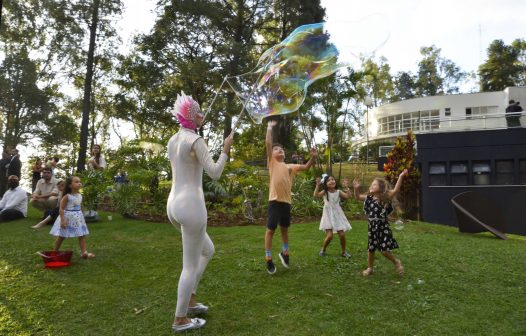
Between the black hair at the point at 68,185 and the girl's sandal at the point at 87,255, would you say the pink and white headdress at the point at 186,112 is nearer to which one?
the black hair at the point at 68,185

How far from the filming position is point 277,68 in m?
6.80

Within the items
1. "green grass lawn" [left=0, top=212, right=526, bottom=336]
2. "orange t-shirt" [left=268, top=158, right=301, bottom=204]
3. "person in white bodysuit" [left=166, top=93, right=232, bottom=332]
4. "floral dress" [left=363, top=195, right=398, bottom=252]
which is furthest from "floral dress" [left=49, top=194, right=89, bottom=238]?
"floral dress" [left=363, top=195, right=398, bottom=252]

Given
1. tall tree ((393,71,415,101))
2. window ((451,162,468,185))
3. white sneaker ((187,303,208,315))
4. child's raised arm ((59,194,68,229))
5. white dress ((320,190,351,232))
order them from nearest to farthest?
white sneaker ((187,303,208,315)), child's raised arm ((59,194,68,229)), white dress ((320,190,351,232)), window ((451,162,468,185)), tall tree ((393,71,415,101))

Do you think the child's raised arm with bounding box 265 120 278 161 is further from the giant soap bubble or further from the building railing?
the building railing

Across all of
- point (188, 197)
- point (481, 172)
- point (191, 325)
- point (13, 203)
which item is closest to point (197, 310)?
point (191, 325)

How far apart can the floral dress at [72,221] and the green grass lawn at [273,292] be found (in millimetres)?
545

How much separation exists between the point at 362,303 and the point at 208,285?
7.44 feet

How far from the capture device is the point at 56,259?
706 cm

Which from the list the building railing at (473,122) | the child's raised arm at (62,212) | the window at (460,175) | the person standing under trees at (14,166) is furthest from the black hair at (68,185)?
the window at (460,175)

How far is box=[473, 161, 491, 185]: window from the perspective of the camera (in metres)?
18.1

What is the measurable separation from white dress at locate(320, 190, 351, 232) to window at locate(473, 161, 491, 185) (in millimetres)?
13254

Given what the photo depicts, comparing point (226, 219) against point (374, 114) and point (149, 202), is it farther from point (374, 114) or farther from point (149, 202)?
point (374, 114)

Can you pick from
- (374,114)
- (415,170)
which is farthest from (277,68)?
(374,114)

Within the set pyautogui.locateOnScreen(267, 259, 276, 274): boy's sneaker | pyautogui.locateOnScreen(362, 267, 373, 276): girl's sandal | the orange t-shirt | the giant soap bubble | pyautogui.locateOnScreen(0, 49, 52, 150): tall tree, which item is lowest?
pyautogui.locateOnScreen(362, 267, 373, 276): girl's sandal
